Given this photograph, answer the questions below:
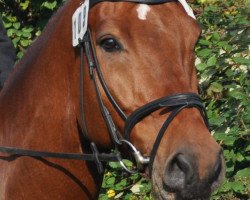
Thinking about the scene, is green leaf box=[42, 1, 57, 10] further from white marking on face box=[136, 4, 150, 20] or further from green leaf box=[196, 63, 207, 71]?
white marking on face box=[136, 4, 150, 20]

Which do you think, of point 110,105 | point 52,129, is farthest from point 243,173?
point 110,105

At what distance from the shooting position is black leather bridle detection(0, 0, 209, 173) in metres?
2.34

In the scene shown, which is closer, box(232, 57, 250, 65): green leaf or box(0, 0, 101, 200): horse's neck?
box(0, 0, 101, 200): horse's neck

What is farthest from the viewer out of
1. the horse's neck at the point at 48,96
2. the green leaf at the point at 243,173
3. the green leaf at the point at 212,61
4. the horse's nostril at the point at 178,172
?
the green leaf at the point at 212,61

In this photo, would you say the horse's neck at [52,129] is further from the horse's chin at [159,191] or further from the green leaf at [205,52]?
the green leaf at [205,52]

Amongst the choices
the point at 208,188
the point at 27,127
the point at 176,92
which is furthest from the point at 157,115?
the point at 27,127

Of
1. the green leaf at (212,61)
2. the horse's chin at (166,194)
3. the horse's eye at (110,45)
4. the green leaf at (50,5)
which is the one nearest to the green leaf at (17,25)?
the green leaf at (50,5)

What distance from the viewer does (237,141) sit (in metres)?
4.44

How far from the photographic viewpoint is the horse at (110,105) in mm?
2309

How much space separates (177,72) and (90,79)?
1.28 ft

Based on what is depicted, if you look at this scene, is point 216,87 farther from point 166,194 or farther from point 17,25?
point 166,194

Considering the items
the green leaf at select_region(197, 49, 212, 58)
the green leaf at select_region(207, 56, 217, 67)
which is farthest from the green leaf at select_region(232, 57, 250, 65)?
the green leaf at select_region(197, 49, 212, 58)

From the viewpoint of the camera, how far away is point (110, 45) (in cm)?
249

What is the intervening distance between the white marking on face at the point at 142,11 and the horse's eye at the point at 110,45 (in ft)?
0.45
